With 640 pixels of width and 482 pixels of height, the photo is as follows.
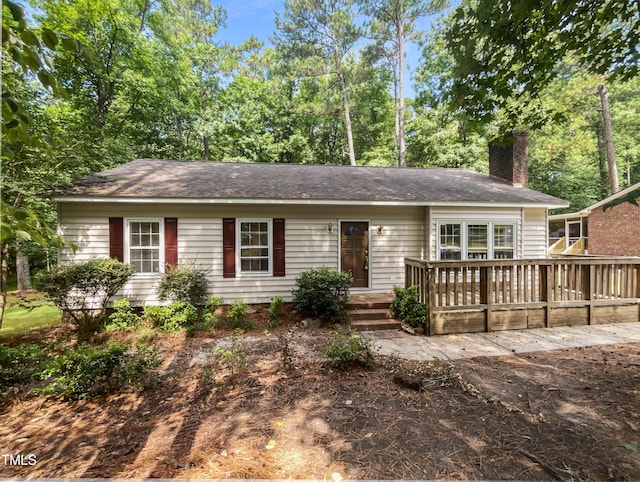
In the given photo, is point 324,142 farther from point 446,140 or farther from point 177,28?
point 177,28

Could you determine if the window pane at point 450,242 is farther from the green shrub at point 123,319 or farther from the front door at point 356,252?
the green shrub at point 123,319

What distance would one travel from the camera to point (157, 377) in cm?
375

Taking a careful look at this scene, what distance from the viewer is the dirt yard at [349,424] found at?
7.65ft

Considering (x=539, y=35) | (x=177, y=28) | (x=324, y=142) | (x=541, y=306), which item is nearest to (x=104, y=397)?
(x=539, y=35)

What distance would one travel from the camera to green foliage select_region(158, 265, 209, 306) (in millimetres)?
6574

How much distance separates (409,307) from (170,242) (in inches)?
222

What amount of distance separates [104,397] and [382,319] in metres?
4.96

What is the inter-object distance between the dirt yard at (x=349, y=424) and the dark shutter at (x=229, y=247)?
131 inches

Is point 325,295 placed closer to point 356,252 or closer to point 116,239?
point 356,252

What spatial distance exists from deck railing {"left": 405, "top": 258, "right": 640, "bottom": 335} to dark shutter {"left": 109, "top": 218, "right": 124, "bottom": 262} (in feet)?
21.3

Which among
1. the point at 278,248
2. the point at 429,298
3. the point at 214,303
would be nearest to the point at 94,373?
the point at 214,303

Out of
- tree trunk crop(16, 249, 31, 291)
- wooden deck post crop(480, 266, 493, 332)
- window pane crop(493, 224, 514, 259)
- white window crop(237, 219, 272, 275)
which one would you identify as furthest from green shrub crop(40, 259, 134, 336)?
tree trunk crop(16, 249, 31, 291)

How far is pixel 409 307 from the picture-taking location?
20.5 feet

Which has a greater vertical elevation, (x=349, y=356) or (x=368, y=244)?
(x=368, y=244)
